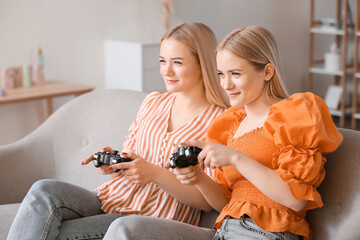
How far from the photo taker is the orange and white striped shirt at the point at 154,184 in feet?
6.22

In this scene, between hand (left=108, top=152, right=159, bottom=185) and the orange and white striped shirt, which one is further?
the orange and white striped shirt

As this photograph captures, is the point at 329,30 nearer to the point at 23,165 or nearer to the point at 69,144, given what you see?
the point at 69,144

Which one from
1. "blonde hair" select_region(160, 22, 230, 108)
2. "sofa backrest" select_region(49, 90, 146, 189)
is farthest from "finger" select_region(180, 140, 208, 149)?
"sofa backrest" select_region(49, 90, 146, 189)

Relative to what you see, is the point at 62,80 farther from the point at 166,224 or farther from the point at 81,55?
the point at 166,224

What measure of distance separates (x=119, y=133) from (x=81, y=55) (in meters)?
2.26

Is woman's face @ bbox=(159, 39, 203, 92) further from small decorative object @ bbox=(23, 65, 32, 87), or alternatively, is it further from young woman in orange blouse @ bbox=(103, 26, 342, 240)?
small decorative object @ bbox=(23, 65, 32, 87)

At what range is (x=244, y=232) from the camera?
1.57 meters

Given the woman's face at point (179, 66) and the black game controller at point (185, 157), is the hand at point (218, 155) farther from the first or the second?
the woman's face at point (179, 66)

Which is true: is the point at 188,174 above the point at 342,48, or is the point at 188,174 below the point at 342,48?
below

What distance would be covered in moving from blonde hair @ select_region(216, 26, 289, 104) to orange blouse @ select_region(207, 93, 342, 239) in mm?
99

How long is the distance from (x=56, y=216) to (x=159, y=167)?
1.15 ft

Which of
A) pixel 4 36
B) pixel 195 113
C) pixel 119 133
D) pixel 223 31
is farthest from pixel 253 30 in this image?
pixel 223 31

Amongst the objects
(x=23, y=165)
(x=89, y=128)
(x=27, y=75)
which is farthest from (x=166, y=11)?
(x=23, y=165)

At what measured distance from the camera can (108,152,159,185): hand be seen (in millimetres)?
1781
